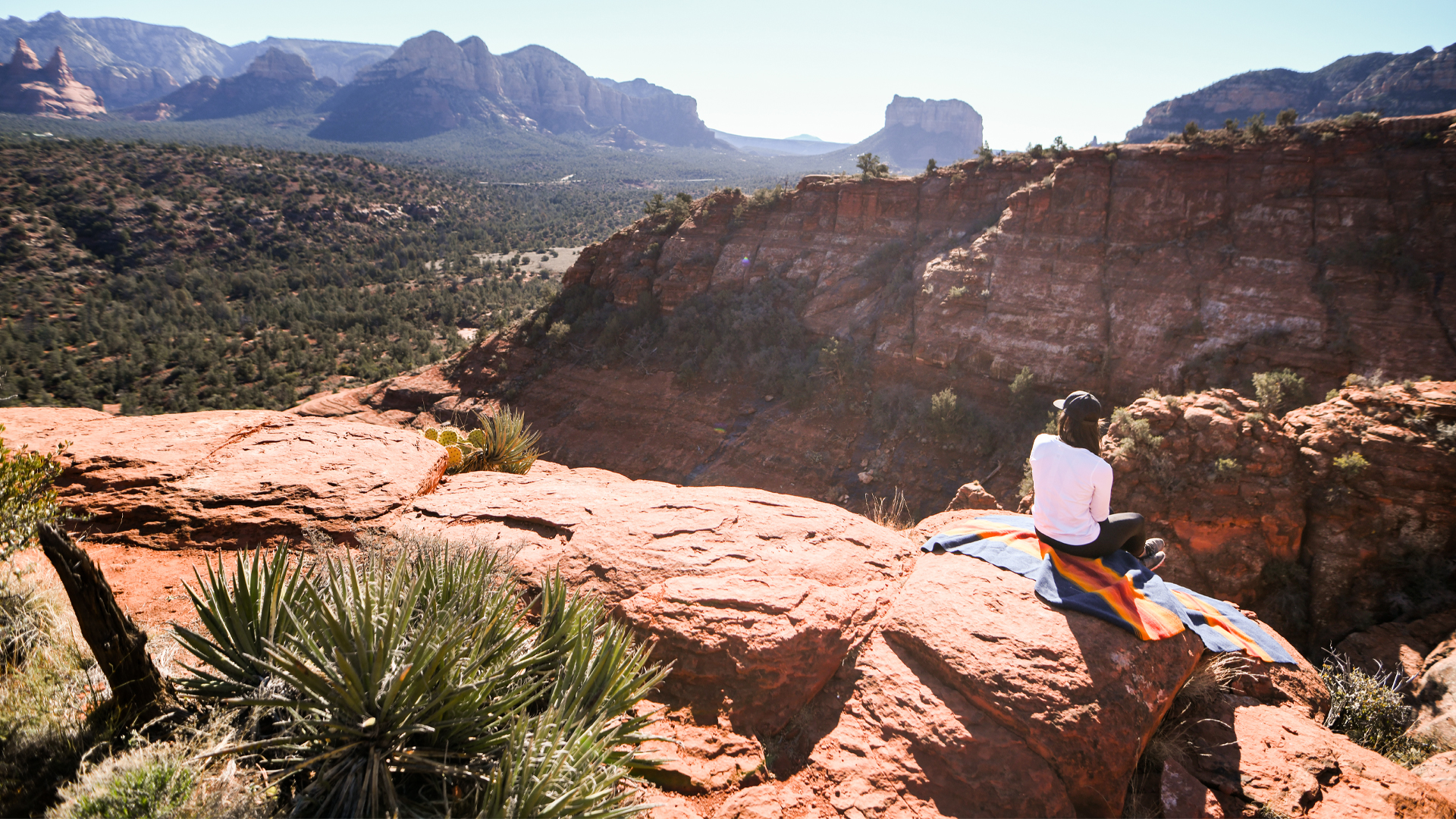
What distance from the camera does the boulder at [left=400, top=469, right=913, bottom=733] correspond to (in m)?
3.22

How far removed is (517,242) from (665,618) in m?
48.9

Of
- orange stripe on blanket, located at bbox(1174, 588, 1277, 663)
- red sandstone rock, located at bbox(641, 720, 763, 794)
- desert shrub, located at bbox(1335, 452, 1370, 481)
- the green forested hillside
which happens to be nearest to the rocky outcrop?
red sandstone rock, located at bbox(641, 720, 763, 794)

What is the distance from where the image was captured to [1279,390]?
10.4 meters

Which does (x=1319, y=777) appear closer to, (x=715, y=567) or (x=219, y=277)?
(x=715, y=567)

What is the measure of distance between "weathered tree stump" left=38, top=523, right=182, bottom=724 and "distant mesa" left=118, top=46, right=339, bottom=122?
18398 cm

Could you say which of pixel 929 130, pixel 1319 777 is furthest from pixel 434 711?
pixel 929 130

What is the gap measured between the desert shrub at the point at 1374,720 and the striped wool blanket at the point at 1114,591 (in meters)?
0.76

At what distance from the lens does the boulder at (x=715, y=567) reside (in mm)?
3221

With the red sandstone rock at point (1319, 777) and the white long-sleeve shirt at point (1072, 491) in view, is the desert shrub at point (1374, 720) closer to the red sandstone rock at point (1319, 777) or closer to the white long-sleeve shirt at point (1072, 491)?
the red sandstone rock at point (1319, 777)

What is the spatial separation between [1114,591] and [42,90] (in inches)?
8278

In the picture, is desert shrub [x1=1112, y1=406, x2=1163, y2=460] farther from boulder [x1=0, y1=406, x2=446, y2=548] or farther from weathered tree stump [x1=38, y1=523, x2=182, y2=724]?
weathered tree stump [x1=38, y1=523, x2=182, y2=724]

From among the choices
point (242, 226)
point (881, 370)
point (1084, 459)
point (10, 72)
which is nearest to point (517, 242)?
point (242, 226)

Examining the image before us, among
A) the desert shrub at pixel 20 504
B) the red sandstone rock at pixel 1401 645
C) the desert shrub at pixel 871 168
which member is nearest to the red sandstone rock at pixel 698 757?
the desert shrub at pixel 20 504

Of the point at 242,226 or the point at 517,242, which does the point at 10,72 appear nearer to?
the point at 242,226
